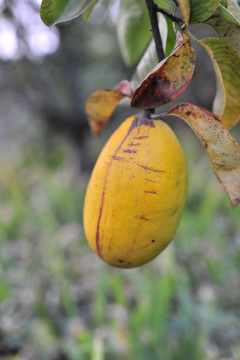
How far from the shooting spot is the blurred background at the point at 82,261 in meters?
1.24

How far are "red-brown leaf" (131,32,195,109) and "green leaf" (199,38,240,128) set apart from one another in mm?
27

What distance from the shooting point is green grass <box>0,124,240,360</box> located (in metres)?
1.18

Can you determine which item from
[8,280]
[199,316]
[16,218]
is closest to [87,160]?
[16,218]

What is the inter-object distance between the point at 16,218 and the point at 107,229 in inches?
79.3

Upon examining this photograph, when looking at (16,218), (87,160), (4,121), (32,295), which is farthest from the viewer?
(4,121)

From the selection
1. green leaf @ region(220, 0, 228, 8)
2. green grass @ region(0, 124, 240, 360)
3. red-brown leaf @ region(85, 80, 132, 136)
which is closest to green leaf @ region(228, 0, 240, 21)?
green leaf @ region(220, 0, 228, 8)

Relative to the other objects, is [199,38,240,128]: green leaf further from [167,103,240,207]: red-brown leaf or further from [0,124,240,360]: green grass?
[0,124,240,360]: green grass

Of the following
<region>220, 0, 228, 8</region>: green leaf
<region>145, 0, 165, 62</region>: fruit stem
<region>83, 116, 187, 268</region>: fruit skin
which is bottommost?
<region>83, 116, 187, 268</region>: fruit skin

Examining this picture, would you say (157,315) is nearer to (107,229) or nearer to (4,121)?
(107,229)

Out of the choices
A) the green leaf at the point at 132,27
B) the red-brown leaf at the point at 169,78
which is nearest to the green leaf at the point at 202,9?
the red-brown leaf at the point at 169,78

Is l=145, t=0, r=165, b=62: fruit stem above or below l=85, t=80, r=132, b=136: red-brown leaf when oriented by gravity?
above

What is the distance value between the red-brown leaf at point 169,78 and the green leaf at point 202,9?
0.07 ft

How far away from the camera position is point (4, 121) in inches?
246

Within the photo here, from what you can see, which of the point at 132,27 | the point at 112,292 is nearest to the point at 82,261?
the point at 112,292
